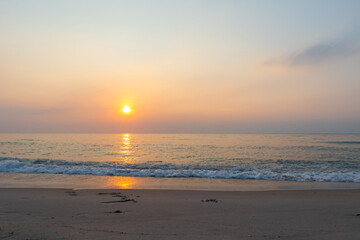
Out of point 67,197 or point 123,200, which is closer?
point 123,200

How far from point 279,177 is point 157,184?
25.8 feet

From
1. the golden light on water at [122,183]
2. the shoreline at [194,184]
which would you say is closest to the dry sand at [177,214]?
the shoreline at [194,184]

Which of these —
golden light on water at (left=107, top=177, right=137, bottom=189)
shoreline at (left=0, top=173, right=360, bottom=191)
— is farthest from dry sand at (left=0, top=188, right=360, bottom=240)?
golden light on water at (left=107, top=177, right=137, bottom=189)

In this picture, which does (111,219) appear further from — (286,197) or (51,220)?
(286,197)

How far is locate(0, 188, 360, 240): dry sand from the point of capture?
5629 mm

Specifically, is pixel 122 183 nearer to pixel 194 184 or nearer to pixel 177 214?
pixel 194 184

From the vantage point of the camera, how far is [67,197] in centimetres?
1022

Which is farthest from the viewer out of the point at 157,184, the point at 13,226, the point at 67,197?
the point at 157,184

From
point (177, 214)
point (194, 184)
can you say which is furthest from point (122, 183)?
point (177, 214)

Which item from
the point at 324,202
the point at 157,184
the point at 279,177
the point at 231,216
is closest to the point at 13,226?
the point at 231,216

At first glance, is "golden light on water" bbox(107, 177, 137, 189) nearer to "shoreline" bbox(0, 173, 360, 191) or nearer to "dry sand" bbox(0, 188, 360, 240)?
"shoreline" bbox(0, 173, 360, 191)

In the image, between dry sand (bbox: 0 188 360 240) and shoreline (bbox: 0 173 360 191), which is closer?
dry sand (bbox: 0 188 360 240)

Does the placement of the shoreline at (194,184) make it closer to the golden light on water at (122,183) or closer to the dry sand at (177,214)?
the golden light on water at (122,183)

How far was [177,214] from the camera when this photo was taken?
7715mm
